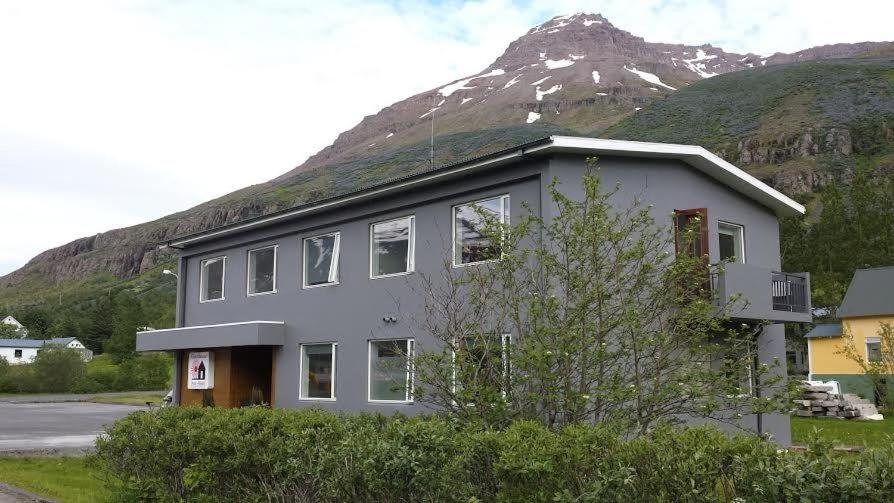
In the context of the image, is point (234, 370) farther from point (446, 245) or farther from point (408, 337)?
point (446, 245)

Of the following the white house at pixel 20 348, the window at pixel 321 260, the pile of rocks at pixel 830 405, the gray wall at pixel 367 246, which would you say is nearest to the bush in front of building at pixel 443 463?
the gray wall at pixel 367 246

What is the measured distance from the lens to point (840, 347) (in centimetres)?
3234

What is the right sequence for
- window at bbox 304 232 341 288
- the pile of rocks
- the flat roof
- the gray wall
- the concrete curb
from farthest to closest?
the pile of rocks < window at bbox 304 232 341 288 < the gray wall < the flat roof < the concrete curb

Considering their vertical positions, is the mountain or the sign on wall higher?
the mountain

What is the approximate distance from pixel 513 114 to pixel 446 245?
13486 centimetres

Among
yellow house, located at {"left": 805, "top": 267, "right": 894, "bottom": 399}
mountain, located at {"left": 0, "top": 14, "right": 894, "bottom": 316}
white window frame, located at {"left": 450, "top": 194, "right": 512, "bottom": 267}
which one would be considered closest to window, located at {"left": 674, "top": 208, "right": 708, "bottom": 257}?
white window frame, located at {"left": 450, "top": 194, "right": 512, "bottom": 267}

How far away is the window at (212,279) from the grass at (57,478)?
5.96 m

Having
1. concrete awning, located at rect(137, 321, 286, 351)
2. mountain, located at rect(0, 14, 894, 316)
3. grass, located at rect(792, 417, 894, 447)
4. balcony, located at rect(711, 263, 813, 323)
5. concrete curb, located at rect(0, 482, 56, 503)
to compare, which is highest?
mountain, located at rect(0, 14, 894, 316)

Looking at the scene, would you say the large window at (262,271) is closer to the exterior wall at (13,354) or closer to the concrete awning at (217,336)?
the concrete awning at (217,336)

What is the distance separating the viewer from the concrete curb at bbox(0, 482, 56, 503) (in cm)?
983

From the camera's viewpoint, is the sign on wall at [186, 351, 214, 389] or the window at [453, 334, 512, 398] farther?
the sign on wall at [186, 351, 214, 389]

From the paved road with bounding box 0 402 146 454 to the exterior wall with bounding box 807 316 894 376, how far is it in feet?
86.8

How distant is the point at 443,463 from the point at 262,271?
44.1 ft

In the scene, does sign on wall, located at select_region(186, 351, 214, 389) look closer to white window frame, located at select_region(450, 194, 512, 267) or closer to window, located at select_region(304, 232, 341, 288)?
window, located at select_region(304, 232, 341, 288)
